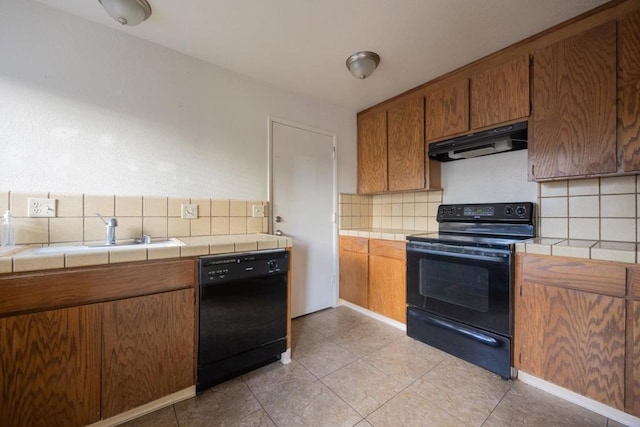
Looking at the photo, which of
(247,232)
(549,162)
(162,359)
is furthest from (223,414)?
(549,162)

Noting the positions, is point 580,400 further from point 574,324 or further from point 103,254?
point 103,254

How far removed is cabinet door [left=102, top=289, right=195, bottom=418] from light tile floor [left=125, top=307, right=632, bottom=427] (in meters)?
0.14

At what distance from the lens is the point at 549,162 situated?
1649 millimetres

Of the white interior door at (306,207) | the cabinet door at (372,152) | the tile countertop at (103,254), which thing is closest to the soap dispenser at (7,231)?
the tile countertop at (103,254)

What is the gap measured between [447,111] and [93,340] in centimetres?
275

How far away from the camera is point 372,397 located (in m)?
1.46

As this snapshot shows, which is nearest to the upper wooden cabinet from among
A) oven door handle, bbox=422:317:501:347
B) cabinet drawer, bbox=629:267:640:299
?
oven door handle, bbox=422:317:501:347

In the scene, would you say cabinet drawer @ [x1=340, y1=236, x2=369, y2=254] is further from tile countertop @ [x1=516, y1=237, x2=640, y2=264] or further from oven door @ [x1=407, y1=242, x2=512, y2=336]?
tile countertop @ [x1=516, y1=237, x2=640, y2=264]

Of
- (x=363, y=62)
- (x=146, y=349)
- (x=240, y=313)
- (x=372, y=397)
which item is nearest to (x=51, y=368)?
(x=146, y=349)

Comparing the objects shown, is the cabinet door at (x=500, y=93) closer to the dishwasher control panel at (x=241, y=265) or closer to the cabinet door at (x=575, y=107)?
the cabinet door at (x=575, y=107)

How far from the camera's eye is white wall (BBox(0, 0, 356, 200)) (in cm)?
140

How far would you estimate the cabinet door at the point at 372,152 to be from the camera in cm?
268

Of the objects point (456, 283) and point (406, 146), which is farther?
point (406, 146)

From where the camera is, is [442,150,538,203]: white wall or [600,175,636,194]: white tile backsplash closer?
[600,175,636,194]: white tile backsplash
